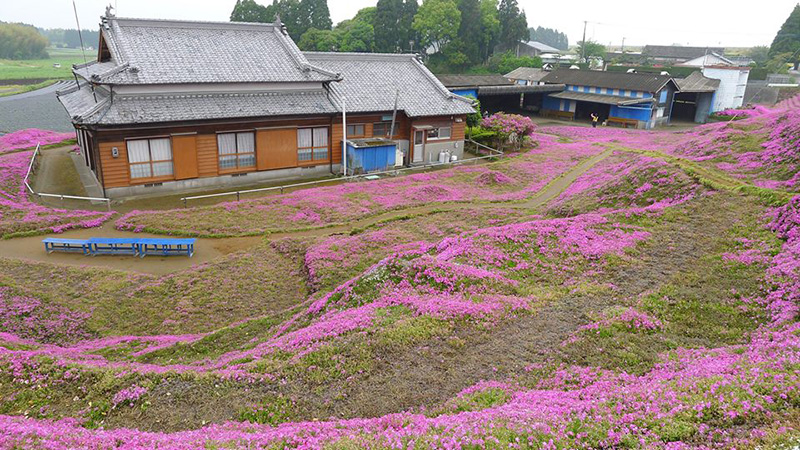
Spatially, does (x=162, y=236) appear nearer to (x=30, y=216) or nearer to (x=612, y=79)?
(x=30, y=216)

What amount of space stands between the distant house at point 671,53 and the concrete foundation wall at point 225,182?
431 ft

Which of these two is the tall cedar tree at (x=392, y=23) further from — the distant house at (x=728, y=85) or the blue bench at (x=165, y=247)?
the blue bench at (x=165, y=247)

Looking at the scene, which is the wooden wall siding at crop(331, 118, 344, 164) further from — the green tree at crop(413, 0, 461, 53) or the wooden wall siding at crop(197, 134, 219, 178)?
the green tree at crop(413, 0, 461, 53)

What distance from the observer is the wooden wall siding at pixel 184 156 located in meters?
32.2

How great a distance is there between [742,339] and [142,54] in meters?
35.7

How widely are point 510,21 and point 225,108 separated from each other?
104 m

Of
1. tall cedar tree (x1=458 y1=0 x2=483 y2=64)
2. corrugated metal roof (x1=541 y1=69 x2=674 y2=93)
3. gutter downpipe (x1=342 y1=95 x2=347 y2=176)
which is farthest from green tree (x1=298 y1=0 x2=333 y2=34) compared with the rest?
gutter downpipe (x1=342 y1=95 x2=347 y2=176)

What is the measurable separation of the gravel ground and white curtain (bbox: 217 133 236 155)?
32.2 m

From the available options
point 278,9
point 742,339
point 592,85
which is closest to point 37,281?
point 742,339

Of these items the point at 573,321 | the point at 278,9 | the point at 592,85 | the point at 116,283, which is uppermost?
the point at 278,9

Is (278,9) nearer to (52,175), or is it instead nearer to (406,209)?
(52,175)

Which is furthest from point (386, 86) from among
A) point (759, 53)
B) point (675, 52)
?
point (759, 53)

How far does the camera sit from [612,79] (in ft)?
237

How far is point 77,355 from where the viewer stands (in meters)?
14.6
